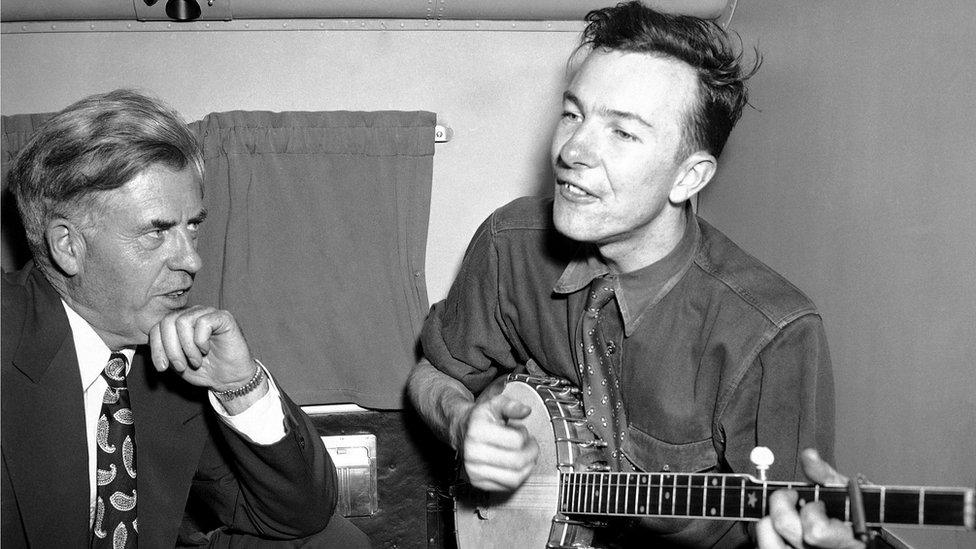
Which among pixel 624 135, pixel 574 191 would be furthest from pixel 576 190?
pixel 624 135

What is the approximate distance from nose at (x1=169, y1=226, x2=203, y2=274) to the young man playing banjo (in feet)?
2.04

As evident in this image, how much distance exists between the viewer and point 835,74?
1.88 m

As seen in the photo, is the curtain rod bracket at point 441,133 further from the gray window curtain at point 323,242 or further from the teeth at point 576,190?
the teeth at point 576,190

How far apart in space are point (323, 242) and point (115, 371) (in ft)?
2.45

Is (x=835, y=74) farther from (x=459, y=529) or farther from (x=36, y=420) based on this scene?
(x=36, y=420)

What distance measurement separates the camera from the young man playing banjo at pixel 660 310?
1.65m

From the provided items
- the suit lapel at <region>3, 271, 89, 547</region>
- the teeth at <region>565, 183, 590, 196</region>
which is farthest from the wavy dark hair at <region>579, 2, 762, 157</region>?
the suit lapel at <region>3, 271, 89, 547</region>

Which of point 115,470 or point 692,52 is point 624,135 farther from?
point 115,470

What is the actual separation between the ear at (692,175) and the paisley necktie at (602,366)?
215 mm

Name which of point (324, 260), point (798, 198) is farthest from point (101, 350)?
point (798, 198)

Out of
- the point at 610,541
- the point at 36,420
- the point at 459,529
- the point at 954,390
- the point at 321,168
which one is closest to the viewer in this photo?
the point at 954,390

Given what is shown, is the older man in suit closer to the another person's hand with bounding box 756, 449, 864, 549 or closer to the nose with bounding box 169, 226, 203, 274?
the nose with bounding box 169, 226, 203, 274

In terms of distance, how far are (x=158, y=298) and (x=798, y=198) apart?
1.40 meters

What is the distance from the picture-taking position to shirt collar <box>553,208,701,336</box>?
1.81 m
